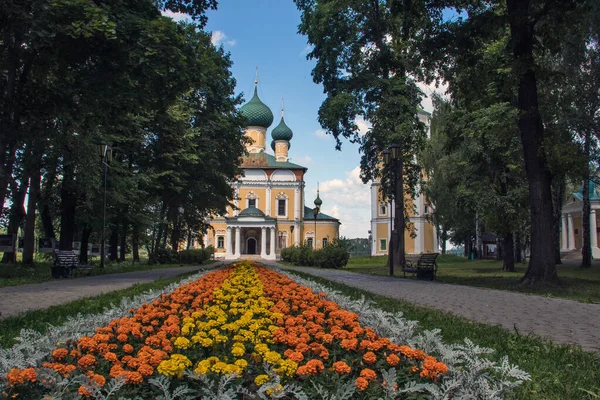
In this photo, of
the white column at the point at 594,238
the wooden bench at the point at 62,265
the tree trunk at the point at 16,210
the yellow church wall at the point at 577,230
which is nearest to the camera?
the wooden bench at the point at 62,265

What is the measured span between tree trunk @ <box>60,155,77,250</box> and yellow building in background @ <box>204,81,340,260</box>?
33.9 metres

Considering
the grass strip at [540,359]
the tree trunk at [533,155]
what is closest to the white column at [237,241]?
the tree trunk at [533,155]

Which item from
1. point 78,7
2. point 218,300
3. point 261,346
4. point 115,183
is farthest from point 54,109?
point 261,346

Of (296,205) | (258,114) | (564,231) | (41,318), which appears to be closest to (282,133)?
(258,114)

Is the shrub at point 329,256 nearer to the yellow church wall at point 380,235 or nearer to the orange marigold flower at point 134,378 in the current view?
the orange marigold flower at point 134,378

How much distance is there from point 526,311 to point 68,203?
66.0 ft

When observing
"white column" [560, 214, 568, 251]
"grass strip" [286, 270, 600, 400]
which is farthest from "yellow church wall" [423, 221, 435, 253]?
"grass strip" [286, 270, 600, 400]

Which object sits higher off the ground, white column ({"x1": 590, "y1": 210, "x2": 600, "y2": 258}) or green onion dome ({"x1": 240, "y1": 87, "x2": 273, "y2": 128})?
green onion dome ({"x1": 240, "y1": 87, "x2": 273, "y2": 128})

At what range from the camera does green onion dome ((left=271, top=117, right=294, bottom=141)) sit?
66125mm

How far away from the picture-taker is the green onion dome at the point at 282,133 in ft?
217

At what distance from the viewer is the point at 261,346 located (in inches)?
130

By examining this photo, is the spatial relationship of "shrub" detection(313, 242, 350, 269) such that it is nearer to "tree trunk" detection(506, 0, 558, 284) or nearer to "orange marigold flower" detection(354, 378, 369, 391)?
"tree trunk" detection(506, 0, 558, 284)

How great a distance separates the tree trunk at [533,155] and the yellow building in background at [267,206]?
44105mm

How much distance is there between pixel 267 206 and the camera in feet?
200
